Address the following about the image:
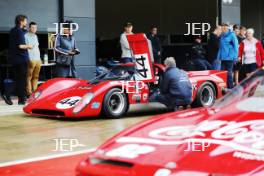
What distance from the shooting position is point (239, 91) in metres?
4.15

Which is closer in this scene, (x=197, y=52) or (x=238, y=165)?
(x=238, y=165)

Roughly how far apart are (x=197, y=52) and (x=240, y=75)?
1261 mm

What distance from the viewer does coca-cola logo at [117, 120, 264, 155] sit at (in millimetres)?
3227

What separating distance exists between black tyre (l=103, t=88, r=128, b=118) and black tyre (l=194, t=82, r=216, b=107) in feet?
4.91

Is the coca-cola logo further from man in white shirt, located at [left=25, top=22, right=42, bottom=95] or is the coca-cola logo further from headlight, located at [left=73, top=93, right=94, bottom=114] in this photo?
man in white shirt, located at [left=25, top=22, right=42, bottom=95]

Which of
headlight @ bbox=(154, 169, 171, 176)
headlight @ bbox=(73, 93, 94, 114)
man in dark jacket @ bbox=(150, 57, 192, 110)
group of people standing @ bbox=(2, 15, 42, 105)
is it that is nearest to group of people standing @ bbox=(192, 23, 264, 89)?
man in dark jacket @ bbox=(150, 57, 192, 110)

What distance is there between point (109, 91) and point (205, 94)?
220 cm

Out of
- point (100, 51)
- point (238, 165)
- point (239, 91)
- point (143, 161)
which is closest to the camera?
point (238, 165)

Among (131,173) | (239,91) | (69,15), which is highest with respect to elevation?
(69,15)

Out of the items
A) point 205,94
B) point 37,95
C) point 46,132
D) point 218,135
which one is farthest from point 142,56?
point 218,135

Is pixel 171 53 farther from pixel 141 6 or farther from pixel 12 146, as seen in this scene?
pixel 12 146

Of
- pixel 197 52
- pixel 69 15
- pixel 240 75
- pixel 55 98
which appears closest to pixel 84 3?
pixel 69 15

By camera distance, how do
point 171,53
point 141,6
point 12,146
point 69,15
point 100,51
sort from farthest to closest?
point 141,6, point 171,53, point 100,51, point 69,15, point 12,146

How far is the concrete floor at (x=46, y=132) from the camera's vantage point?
6.52 metres
